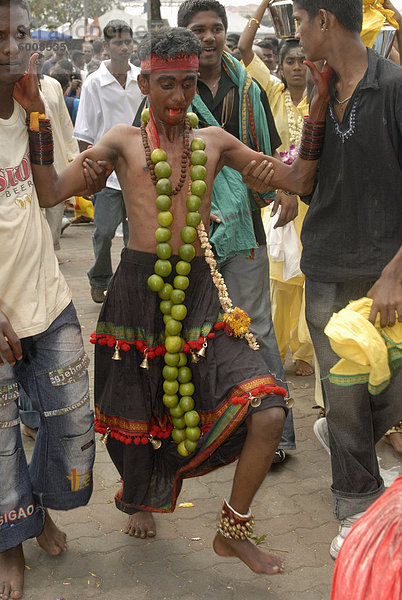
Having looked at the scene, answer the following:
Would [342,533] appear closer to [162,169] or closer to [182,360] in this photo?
[182,360]

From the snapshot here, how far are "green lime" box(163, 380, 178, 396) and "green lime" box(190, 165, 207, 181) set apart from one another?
899 mm

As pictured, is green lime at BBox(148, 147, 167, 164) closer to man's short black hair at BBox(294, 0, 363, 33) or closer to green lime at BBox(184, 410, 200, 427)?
man's short black hair at BBox(294, 0, 363, 33)

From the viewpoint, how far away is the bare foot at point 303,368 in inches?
238

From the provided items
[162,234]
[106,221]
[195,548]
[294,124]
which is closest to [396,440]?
→ [195,548]

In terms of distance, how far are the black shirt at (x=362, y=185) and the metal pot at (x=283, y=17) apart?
2.26m

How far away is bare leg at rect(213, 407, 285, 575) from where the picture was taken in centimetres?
333

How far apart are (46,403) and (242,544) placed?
1042 mm

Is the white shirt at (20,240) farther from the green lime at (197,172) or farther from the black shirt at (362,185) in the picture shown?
the black shirt at (362,185)

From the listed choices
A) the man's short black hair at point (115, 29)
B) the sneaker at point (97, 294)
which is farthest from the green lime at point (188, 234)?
the man's short black hair at point (115, 29)

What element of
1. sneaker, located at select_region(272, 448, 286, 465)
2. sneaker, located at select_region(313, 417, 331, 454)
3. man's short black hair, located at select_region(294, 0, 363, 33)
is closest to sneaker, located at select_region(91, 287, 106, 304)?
sneaker, located at select_region(272, 448, 286, 465)

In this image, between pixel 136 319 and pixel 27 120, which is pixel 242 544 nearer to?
pixel 136 319

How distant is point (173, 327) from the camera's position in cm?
346

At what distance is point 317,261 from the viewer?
11.9ft

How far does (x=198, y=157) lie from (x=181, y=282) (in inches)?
21.8
